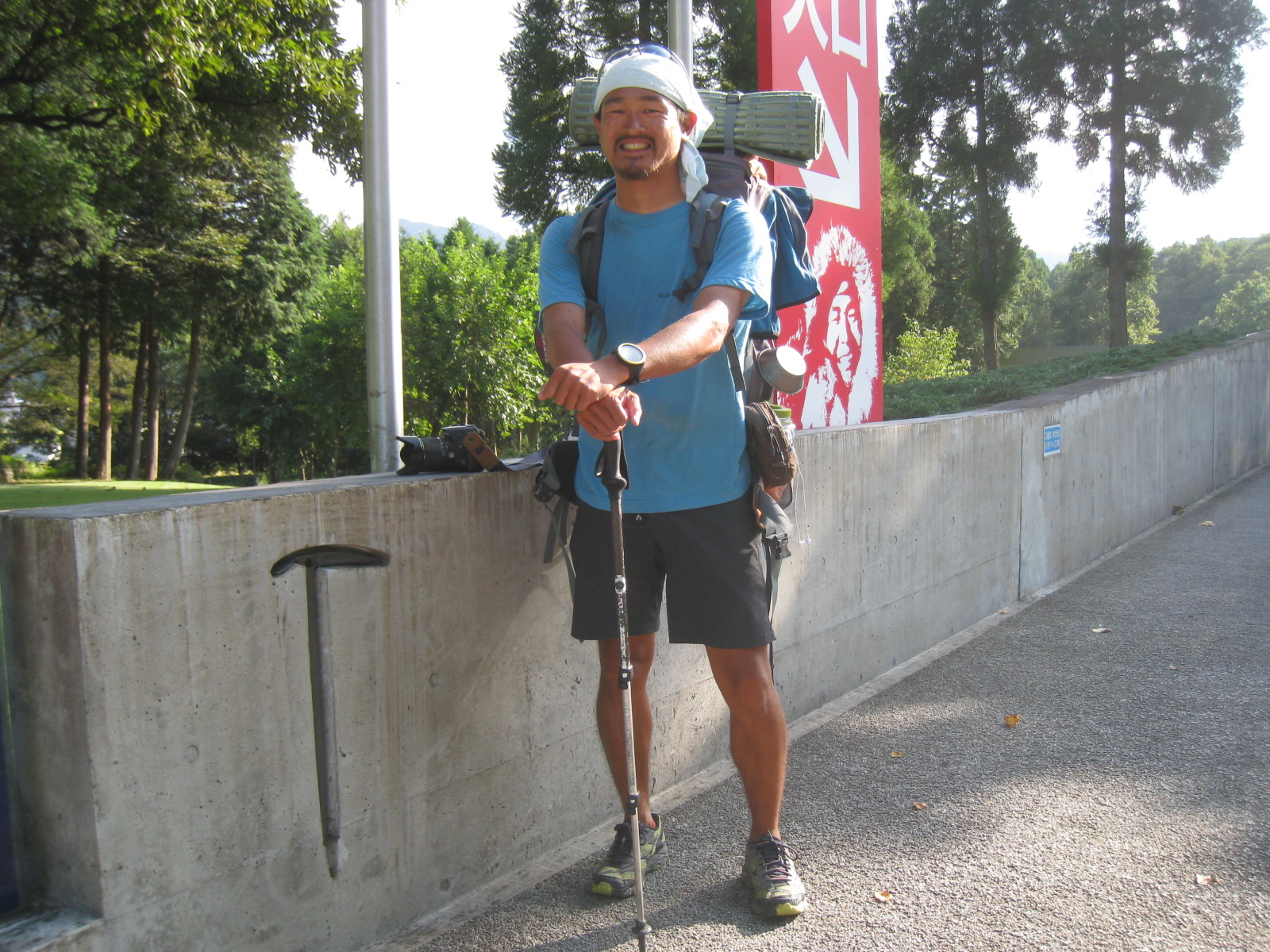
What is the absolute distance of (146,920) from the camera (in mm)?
2191

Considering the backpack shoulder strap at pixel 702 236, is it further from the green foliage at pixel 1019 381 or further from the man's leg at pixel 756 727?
the green foliage at pixel 1019 381

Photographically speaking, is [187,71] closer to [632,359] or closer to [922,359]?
[632,359]

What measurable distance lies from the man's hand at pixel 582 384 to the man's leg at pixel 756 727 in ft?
3.03

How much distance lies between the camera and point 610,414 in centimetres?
232

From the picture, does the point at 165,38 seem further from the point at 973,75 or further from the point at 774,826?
the point at 973,75

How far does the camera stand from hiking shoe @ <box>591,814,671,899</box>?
2.92 m

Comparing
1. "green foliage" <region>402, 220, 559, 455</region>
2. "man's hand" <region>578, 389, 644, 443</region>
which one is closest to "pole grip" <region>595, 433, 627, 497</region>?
"man's hand" <region>578, 389, 644, 443</region>

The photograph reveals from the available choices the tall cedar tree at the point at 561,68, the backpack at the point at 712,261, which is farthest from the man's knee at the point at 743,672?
the tall cedar tree at the point at 561,68

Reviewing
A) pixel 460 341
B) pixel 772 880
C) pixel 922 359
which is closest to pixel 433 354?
pixel 460 341

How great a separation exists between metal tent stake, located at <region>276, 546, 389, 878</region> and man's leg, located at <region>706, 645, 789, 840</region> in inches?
39.2

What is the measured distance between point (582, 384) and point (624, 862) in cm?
148

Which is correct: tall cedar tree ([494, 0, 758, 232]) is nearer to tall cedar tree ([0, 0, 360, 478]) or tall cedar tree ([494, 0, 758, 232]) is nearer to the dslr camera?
tall cedar tree ([0, 0, 360, 478])

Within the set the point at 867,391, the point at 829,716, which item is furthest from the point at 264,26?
the point at 829,716

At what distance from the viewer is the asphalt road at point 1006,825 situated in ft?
8.93
